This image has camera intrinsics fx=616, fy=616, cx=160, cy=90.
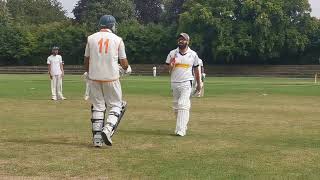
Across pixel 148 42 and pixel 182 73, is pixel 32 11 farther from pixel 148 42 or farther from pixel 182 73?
pixel 182 73

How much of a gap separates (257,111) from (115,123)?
8.84 metres

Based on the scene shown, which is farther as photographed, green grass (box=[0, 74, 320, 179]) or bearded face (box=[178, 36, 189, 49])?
bearded face (box=[178, 36, 189, 49])

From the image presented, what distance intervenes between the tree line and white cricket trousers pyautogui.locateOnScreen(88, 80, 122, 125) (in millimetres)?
61509

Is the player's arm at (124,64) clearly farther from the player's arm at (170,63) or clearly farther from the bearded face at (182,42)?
the player's arm at (170,63)

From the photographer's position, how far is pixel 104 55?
33.9ft

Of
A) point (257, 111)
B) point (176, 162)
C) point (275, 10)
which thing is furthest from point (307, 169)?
point (275, 10)

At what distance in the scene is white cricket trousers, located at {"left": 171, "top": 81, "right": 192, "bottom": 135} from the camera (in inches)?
479

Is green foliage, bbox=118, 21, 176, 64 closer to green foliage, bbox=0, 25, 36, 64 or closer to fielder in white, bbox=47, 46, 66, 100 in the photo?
green foliage, bbox=0, 25, 36, 64

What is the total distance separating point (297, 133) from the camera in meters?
12.5

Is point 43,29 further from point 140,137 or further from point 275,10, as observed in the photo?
point 140,137

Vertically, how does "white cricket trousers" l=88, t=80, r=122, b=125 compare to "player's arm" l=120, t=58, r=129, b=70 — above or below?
below

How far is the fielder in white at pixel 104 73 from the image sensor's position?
33.9ft

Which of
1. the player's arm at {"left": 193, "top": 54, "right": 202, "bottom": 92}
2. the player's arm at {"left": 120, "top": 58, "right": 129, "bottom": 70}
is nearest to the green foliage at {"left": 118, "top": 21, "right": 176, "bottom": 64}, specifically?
the player's arm at {"left": 193, "top": 54, "right": 202, "bottom": 92}

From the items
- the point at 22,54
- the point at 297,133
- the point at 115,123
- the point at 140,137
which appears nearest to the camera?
the point at 115,123
